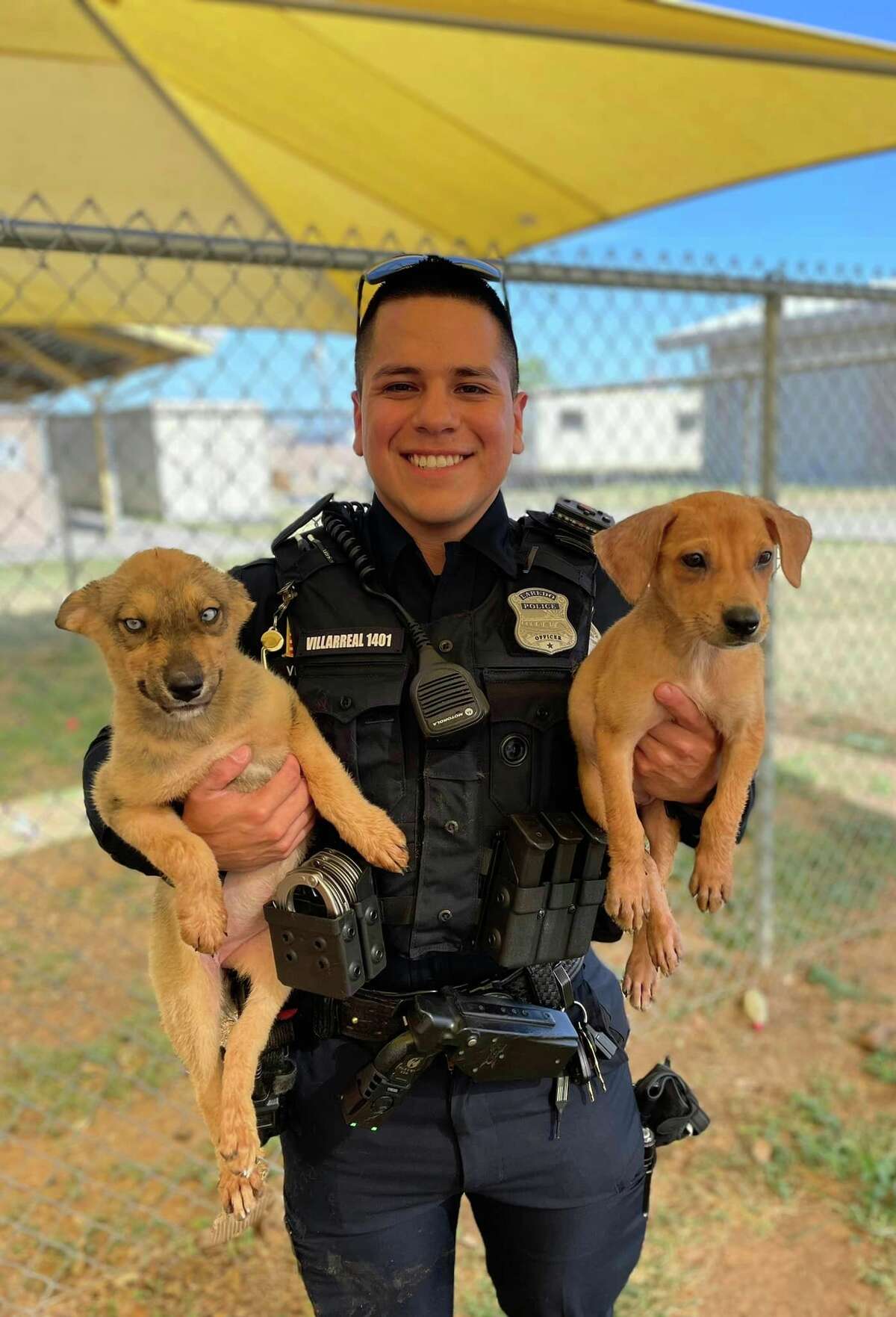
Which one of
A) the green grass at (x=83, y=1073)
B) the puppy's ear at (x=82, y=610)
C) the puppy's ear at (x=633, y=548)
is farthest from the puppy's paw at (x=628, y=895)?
the green grass at (x=83, y=1073)

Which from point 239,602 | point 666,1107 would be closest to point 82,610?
point 239,602

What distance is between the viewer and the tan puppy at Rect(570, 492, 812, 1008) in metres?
Result: 1.88

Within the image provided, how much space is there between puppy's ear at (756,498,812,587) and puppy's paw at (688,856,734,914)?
646mm

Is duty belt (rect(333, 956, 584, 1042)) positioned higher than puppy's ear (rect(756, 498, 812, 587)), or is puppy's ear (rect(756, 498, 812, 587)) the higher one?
puppy's ear (rect(756, 498, 812, 587))

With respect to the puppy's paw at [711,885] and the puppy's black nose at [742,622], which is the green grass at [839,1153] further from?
the puppy's black nose at [742,622]

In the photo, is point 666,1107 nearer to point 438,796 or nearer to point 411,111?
point 438,796

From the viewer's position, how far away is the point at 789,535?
1916 millimetres

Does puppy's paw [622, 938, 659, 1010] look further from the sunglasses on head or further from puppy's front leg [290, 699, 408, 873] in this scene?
the sunglasses on head

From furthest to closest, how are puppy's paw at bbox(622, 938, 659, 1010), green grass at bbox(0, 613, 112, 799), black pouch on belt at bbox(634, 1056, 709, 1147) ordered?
green grass at bbox(0, 613, 112, 799) → black pouch on belt at bbox(634, 1056, 709, 1147) → puppy's paw at bbox(622, 938, 659, 1010)

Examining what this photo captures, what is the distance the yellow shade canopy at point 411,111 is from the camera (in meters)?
2.96

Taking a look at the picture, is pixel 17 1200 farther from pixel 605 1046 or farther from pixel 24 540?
pixel 24 540

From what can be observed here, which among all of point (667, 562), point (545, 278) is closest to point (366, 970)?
point (667, 562)

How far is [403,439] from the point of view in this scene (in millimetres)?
1981

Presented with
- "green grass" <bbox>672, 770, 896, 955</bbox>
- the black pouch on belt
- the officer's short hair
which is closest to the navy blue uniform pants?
the black pouch on belt
